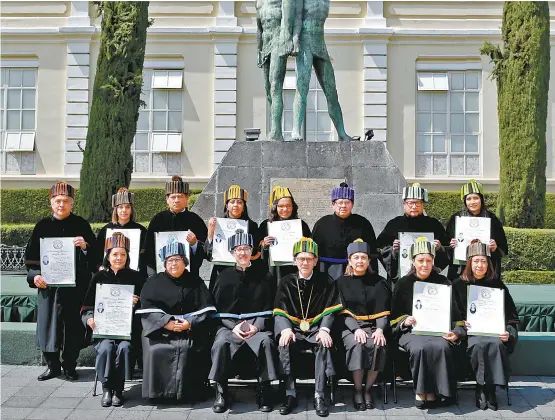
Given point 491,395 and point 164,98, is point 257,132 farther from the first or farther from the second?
point 164,98

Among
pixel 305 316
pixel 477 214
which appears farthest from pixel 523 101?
pixel 305 316

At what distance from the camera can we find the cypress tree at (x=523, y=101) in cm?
1625

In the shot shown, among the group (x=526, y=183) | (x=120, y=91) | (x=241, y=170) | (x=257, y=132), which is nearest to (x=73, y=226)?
(x=241, y=170)

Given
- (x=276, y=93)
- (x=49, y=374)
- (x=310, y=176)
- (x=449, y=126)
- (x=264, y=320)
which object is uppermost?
(x=449, y=126)

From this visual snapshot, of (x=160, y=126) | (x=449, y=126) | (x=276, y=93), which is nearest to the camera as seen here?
(x=276, y=93)

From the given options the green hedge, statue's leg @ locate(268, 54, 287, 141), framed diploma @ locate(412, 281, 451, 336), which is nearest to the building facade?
the green hedge

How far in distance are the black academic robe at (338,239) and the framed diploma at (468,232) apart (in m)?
0.95

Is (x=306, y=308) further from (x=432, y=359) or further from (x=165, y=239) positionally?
(x=165, y=239)

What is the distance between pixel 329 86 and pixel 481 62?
43.5 feet

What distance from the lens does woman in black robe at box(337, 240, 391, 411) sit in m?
6.57

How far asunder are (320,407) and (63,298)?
319 cm

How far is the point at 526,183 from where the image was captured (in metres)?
16.1

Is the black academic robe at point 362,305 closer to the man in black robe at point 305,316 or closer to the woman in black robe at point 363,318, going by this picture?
the woman in black robe at point 363,318

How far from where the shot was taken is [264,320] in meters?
6.96
